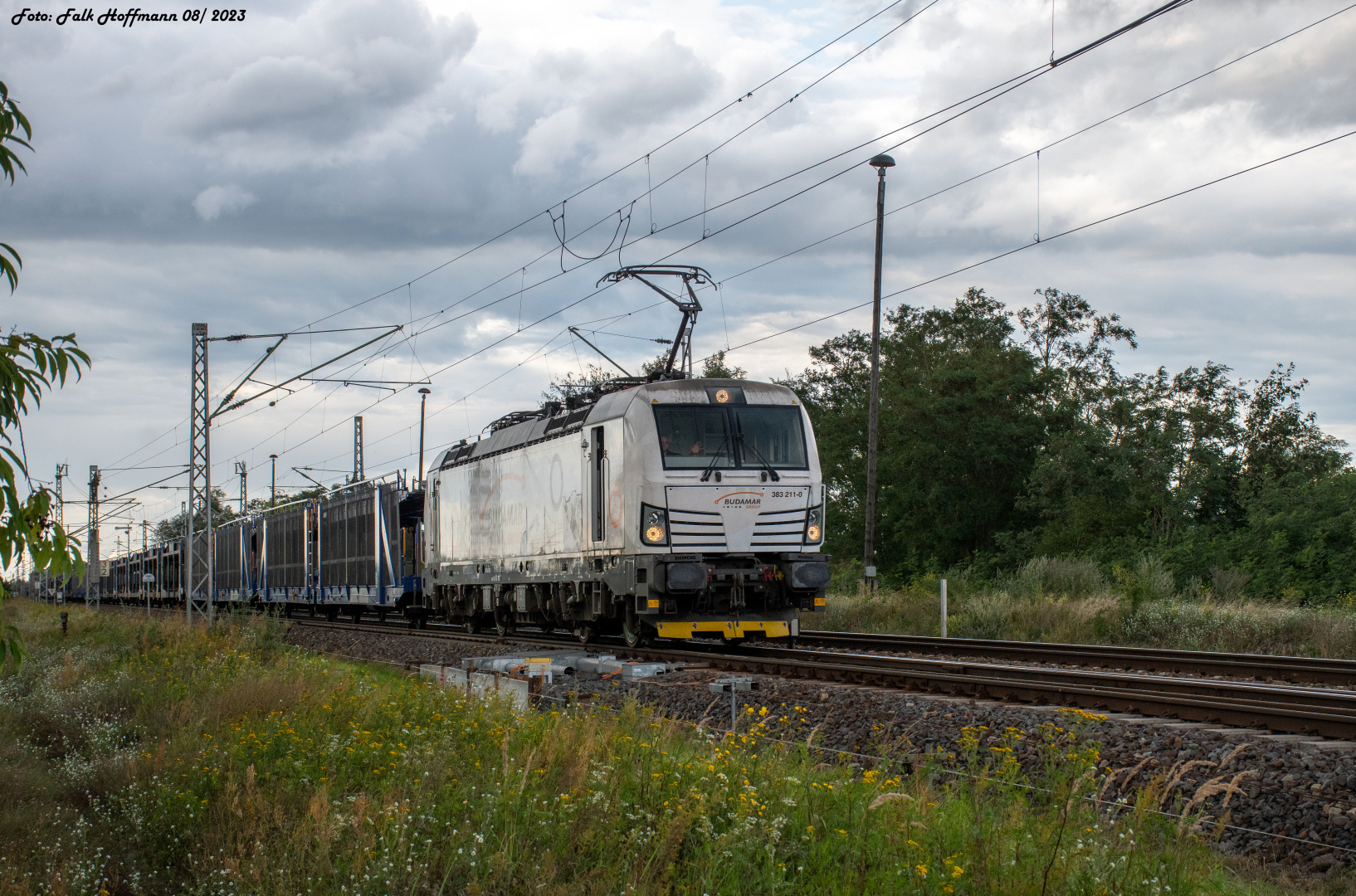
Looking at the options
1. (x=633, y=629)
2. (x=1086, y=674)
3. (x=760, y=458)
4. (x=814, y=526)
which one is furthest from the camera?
(x=633, y=629)

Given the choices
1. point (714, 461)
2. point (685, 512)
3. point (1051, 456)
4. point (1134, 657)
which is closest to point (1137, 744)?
point (1134, 657)

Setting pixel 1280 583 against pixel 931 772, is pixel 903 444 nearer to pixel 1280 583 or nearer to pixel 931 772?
pixel 1280 583

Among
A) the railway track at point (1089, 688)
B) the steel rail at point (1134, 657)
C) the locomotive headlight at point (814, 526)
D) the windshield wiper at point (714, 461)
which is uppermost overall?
the windshield wiper at point (714, 461)

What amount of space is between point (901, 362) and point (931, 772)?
149 ft

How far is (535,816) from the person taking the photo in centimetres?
591

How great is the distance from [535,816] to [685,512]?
32.3 ft

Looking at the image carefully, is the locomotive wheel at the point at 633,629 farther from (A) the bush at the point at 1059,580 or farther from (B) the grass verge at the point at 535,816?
(A) the bush at the point at 1059,580

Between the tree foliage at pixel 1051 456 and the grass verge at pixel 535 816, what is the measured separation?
24.7 metres

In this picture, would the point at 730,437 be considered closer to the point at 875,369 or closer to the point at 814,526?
the point at 814,526

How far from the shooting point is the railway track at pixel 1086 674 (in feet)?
29.9

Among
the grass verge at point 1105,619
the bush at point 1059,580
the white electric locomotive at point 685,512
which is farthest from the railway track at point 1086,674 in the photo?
the bush at point 1059,580

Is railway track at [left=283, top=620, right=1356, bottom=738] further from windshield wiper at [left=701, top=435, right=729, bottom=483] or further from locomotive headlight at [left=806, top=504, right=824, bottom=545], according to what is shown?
windshield wiper at [left=701, top=435, right=729, bottom=483]

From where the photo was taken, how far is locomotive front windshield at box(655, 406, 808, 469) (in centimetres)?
1590

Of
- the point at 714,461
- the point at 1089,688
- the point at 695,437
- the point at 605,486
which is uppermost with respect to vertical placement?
the point at 695,437
